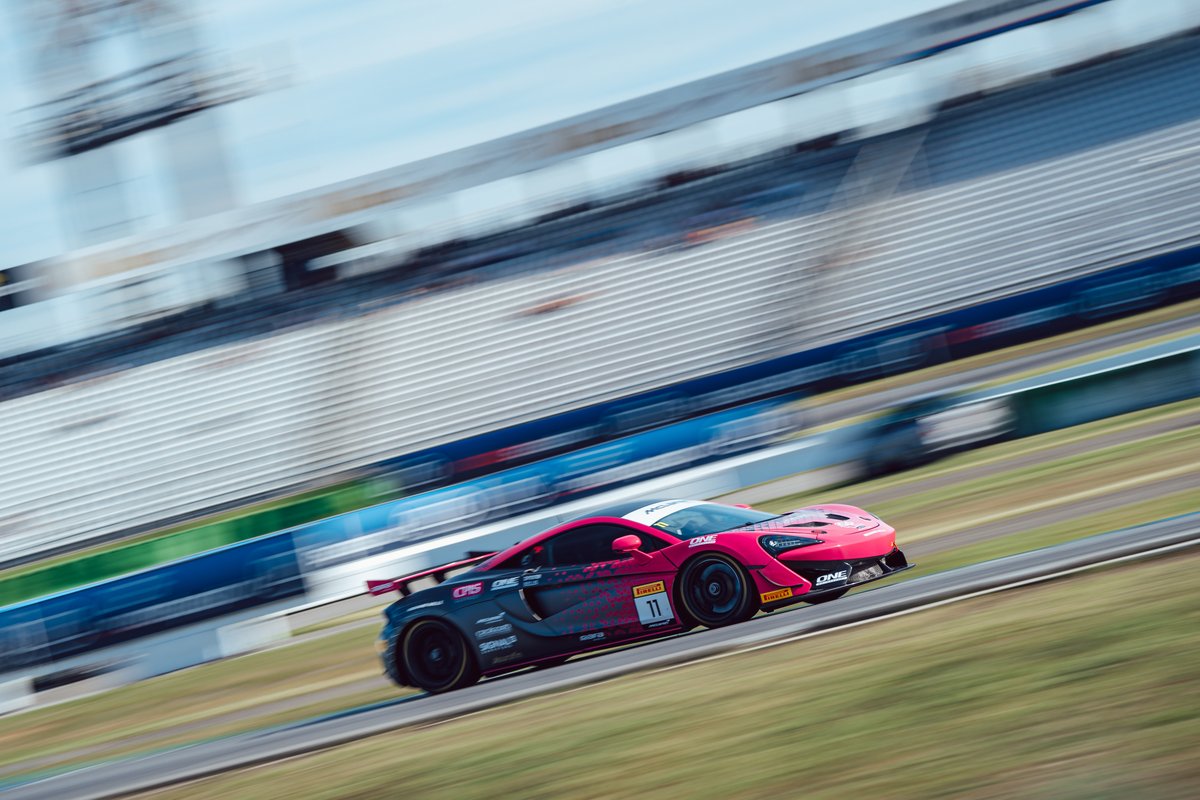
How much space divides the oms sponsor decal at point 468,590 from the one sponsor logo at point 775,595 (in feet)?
6.43

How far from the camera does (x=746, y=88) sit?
26891 mm

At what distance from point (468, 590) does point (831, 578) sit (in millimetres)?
2443

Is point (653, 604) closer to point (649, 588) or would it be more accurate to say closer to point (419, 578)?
point (649, 588)

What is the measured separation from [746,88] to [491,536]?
1546 centimetres

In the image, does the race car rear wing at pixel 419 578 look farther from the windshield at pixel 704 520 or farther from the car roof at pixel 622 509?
→ the windshield at pixel 704 520

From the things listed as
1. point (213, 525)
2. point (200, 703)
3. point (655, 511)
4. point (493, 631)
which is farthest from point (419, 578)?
point (213, 525)

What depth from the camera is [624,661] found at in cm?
761

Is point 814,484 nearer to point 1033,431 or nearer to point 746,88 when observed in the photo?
point 1033,431

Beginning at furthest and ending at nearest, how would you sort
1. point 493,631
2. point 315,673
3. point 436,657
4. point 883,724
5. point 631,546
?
point 315,673, point 436,657, point 493,631, point 631,546, point 883,724

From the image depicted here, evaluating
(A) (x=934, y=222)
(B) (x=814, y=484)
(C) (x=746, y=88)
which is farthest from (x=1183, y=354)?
(C) (x=746, y=88)

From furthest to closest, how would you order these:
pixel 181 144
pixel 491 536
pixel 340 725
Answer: pixel 181 144 → pixel 491 536 → pixel 340 725

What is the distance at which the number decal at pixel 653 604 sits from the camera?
25.4 feet

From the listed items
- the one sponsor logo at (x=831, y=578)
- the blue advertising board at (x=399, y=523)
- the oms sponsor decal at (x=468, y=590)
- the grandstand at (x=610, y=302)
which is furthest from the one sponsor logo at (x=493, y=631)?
the grandstand at (x=610, y=302)

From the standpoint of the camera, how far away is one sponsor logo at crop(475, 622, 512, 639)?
27.1ft
